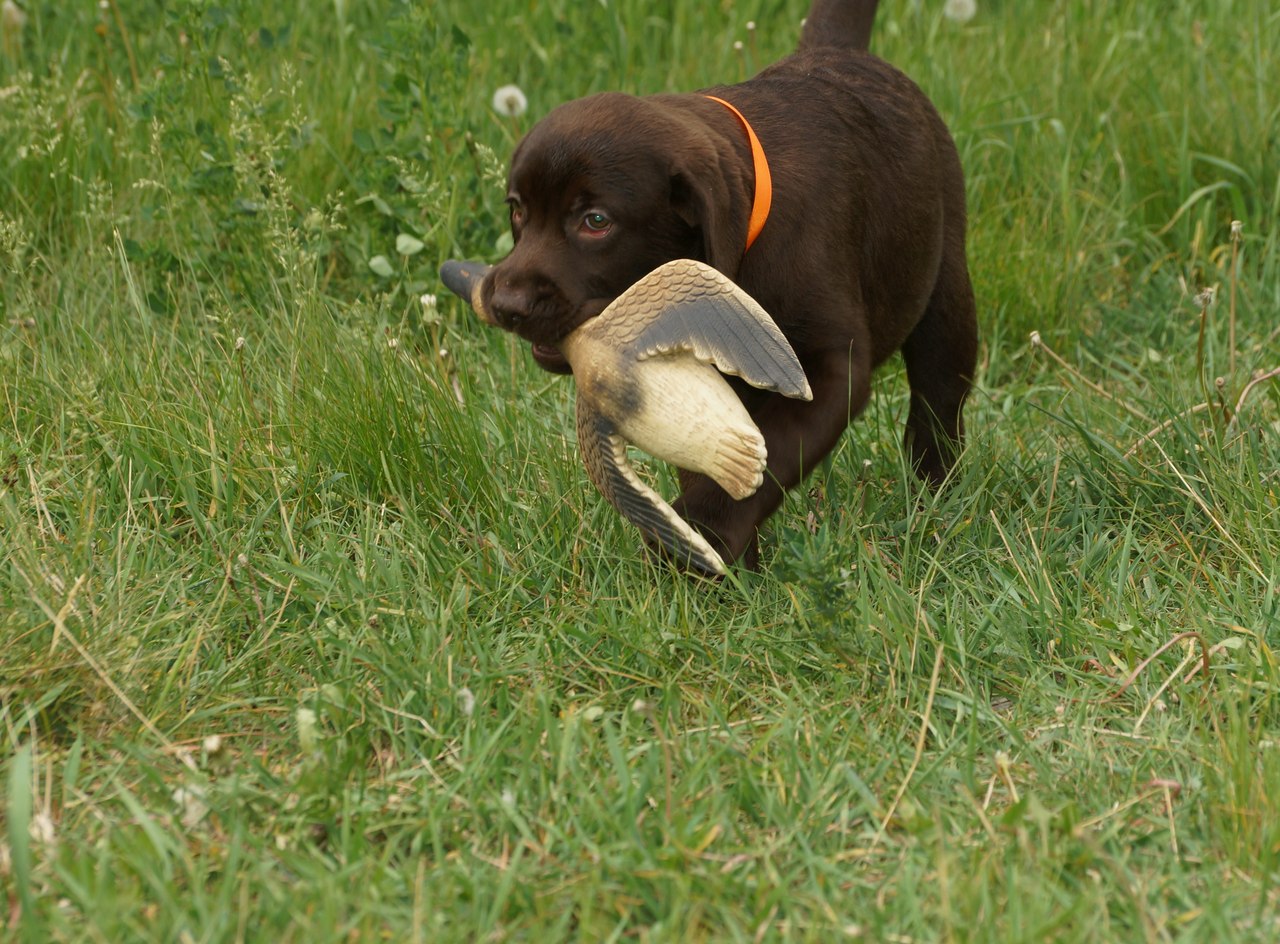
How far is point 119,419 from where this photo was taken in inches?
131

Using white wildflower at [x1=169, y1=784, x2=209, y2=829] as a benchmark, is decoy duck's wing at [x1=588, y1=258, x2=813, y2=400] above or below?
above

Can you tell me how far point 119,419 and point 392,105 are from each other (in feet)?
4.23

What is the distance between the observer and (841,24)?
12.5 feet

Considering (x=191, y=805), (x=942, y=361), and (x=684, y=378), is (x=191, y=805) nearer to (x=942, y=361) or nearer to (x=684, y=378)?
(x=684, y=378)

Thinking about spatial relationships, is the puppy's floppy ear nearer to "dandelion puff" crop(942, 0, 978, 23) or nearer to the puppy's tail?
the puppy's tail

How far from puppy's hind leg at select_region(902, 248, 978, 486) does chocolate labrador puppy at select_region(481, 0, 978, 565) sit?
0.24 metres

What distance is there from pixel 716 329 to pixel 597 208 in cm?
46

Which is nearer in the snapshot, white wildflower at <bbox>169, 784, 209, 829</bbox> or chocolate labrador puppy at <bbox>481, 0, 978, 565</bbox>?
white wildflower at <bbox>169, 784, 209, 829</bbox>

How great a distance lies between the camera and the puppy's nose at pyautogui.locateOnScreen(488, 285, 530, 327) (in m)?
2.77

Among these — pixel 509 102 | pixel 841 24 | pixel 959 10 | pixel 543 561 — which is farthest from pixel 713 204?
pixel 959 10

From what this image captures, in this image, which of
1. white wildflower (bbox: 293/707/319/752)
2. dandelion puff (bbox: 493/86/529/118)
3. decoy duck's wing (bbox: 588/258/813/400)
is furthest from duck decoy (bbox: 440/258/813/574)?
dandelion puff (bbox: 493/86/529/118)

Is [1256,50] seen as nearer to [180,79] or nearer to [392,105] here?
[392,105]

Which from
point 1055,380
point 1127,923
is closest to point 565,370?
point 1127,923

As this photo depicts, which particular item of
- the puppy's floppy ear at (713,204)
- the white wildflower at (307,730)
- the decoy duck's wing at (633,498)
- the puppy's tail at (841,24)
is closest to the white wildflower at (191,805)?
the white wildflower at (307,730)
